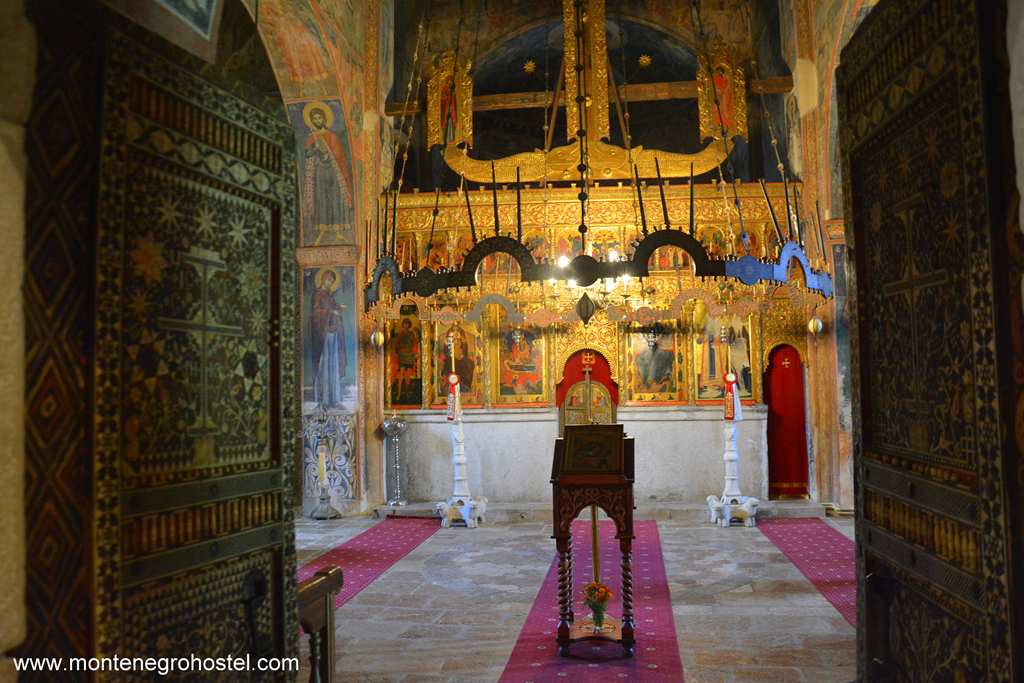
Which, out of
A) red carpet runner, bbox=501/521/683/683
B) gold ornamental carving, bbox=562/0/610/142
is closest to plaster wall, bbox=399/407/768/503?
red carpet runner, bbox=501/521/683/683

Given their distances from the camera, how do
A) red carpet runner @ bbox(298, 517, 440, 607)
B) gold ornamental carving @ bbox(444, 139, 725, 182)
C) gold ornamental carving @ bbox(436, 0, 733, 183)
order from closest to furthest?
1. red carpet runner @ bbox(298, 517, 440, 607)
2. gold ornamental carving @ bbox(436, 0, 733, 183)
3. gold ornamental carving @ bbox(444, 139, 725, 182)

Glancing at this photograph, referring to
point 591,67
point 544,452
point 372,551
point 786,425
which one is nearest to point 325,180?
point 591,67

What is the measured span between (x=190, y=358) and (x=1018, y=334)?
2197 mm

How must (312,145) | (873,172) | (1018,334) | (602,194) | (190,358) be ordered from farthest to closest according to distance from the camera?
1. (602,194)
2. (312,145)
3. (873,172)
4. (190,358)
5. (1018,334)

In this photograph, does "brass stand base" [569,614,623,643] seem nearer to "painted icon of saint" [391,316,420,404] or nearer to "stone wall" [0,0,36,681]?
"stone wall" [0,0,36,681]

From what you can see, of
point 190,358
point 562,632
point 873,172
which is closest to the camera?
point 190,358

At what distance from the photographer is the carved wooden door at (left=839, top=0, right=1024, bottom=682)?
6.35ft

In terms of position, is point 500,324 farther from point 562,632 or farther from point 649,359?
point 562,632

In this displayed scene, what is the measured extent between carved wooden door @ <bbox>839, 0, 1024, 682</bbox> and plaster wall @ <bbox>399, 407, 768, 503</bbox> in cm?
946

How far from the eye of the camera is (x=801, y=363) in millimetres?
12195

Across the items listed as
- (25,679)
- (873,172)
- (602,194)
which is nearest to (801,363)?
(602,194)

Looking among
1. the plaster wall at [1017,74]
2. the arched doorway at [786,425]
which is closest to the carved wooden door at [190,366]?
the plaster wall at [1017,74]

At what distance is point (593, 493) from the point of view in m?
5.15

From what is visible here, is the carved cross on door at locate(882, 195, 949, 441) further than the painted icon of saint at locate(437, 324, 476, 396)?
No
